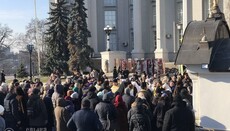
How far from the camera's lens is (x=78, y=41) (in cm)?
4512

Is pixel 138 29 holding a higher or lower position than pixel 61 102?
higher

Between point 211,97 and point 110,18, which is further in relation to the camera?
point 110,18

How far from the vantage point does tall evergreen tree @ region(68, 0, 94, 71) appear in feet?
143

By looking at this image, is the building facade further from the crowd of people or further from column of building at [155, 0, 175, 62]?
the crowd of people

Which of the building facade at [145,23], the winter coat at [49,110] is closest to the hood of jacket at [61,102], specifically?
the winter coat at [49,110]

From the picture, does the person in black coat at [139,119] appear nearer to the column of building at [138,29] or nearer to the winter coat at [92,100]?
the winter coat at [92,100]

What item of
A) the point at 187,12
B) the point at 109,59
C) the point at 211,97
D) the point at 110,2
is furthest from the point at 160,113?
the point at 110,2

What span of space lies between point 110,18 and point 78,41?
46.6ft

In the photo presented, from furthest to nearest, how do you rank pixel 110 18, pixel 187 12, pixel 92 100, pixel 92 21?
pixel 110 18, pixel 92 21, pixel 187 12, pixel 92 100

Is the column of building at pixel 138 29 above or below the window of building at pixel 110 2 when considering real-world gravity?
below

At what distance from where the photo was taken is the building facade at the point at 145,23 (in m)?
46.7

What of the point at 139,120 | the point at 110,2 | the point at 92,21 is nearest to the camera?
the point at 139,120

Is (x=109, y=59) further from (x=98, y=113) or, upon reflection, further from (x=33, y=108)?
(x=98, y=113)

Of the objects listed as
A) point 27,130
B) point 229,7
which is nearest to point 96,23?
point 229,7
